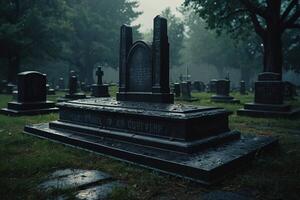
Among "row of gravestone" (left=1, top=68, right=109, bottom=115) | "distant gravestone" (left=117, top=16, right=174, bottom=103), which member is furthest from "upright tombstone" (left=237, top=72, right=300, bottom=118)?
"row of gravestone" (left=1, top=68, right=109, bottom=115)

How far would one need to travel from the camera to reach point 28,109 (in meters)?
11.6

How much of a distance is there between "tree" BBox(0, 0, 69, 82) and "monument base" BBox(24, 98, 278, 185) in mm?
21952

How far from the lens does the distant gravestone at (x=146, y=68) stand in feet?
22.7

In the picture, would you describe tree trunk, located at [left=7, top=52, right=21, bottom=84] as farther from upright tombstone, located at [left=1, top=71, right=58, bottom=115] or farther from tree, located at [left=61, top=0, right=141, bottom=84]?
upright tombstone, located at [left=1, top=71, right=58, bottom=115]

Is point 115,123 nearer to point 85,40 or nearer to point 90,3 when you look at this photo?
point 85,40

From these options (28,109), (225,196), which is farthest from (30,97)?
(225,196)

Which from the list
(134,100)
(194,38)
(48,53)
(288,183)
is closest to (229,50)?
(194,38)

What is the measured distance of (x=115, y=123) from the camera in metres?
6.26

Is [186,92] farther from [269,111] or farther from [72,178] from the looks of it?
[72,178]

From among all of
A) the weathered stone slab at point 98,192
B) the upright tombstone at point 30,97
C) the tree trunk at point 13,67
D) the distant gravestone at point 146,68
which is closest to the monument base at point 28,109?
the upright tombstone at point 30,97

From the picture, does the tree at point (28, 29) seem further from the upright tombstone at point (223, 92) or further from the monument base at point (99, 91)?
the upright tombstone at point (223, 92)

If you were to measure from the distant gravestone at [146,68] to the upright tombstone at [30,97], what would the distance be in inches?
216

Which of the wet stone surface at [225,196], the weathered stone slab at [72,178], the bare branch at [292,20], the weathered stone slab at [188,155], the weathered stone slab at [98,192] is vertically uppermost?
the bare branch at [292,20]

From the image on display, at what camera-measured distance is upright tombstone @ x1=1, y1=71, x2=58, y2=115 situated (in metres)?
11.5
